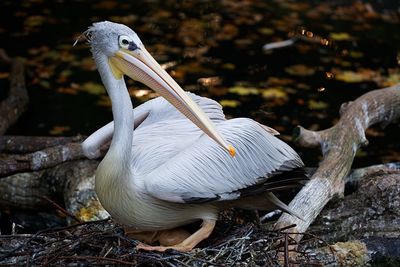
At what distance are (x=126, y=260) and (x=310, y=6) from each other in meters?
6.60

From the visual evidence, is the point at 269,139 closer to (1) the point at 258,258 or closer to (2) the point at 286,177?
(2) the point at 286,177

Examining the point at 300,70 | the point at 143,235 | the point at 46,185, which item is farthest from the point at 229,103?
the point at 143,235

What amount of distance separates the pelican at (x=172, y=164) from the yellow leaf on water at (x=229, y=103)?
3178 mm

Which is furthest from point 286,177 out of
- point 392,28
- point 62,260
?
point 392,28

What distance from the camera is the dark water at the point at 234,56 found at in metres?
7.11

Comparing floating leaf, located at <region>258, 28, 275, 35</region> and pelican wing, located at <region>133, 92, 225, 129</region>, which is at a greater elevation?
pelican wing, located at <region>133, 92, 225, 129</region>

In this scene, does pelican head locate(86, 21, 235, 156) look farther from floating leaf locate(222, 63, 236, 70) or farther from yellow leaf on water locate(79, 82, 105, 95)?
floating leaf locate(222, 63, 236, 70)

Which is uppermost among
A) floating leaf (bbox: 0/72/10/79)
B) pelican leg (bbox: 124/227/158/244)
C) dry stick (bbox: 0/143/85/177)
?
pelican leg (bbox: 124/227/158/244)

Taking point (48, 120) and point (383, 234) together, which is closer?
point (383, 234)

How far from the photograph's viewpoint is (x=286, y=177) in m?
3.97

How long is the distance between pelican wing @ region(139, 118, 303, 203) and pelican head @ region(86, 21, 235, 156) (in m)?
0.20

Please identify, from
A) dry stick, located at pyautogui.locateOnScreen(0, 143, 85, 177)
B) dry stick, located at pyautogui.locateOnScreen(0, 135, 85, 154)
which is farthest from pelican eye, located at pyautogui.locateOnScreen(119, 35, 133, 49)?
dry stick, located at pyautogui.locateOnScreen(0, 135, 85, 154)

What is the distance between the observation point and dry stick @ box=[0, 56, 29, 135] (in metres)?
6.40

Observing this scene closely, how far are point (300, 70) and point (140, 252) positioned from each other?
4.52m
